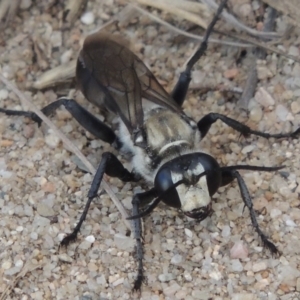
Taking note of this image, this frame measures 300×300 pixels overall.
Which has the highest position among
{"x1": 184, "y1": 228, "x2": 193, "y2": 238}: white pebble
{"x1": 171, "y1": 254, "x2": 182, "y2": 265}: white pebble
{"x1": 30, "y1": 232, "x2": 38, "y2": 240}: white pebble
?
{"x1": 184, "y1": 228, "x2": 193, "y2": 238}: white pebble

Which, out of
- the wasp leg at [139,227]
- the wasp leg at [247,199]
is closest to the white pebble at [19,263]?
the wasp leg at [139,227]

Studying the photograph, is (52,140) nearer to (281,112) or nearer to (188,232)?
(188,232)

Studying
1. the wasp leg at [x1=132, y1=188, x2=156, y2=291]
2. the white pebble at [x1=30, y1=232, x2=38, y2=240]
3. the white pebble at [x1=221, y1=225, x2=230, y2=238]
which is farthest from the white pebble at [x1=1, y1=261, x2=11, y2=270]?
the white pebble at [x1=221, y1=225, x2=230, y2=238]

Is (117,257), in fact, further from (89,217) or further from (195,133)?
(195,133)

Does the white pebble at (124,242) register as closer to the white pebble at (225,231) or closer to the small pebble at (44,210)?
the small pebble at (44,210)

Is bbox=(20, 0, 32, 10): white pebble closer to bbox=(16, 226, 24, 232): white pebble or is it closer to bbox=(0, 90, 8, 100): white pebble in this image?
bbox=(0, 90, 8, 100): white pebble

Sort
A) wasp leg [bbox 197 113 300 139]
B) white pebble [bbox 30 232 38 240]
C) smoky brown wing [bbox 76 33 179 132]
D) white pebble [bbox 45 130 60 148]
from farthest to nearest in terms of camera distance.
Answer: white pebble [bbox 45 130 60 148], wasp leg [bbox 197 113 300 139], smoky brown wing [bbox 76 33 179 132], white pebble [bbox 30 232 38 240]
